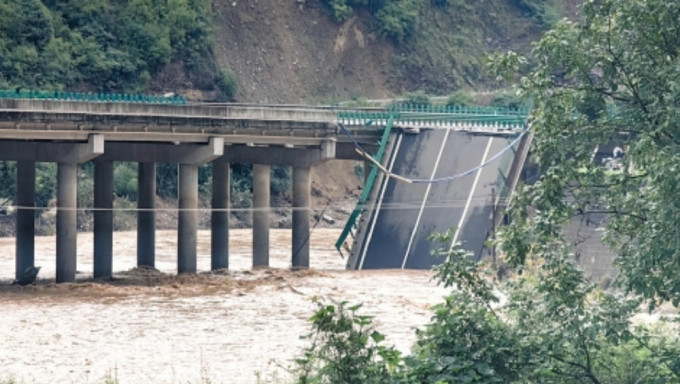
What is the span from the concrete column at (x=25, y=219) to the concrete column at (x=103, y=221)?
2.29 metres

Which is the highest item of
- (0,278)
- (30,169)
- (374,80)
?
(374,80)

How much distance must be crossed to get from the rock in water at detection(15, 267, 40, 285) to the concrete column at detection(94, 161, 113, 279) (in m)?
2.09

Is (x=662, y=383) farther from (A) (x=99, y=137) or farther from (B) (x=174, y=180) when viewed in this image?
(B) (x=174, y=180)

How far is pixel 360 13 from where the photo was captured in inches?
4648

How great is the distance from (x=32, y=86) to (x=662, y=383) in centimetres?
7142

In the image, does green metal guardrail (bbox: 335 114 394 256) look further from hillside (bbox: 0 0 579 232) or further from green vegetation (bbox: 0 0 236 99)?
green vegetation (bbox: 0 0 236 99)

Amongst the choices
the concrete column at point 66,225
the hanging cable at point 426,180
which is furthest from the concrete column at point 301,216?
the concrete column at point 66,225

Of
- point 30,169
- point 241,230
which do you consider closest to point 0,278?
point 30,169

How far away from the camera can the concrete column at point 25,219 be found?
52812mm

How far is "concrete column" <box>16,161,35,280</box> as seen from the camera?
173 ft

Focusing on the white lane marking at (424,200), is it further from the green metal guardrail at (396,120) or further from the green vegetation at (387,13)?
the green vegetation at (387,13)

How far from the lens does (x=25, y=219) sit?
53688mm

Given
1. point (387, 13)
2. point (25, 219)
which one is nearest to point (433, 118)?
point (25, 219)

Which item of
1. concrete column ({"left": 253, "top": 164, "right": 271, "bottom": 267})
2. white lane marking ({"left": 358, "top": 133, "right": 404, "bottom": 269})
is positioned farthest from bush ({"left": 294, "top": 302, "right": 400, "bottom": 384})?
concrete column ({"left": 253, "top": 164, "right": 271, "bottom": 267})
